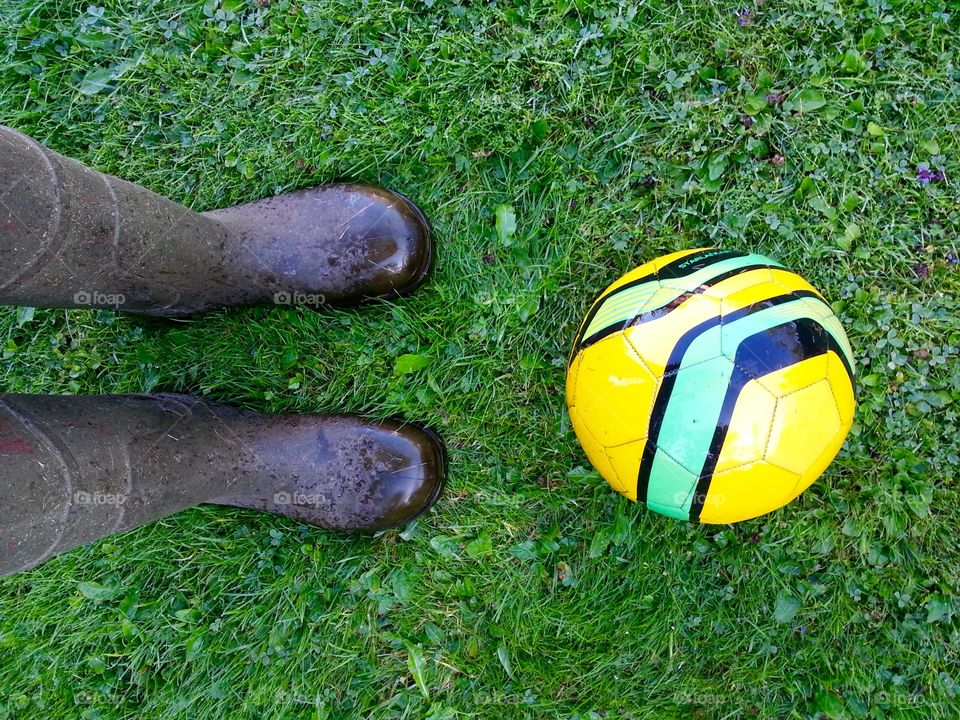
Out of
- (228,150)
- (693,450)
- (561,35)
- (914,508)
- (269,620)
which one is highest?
(561,35)

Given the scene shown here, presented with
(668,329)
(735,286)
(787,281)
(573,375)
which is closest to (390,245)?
(573,375)

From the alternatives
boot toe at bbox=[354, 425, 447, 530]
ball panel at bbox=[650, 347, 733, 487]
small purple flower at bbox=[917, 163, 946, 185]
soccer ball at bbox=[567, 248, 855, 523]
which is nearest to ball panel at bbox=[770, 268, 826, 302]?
soccer ball at bbox=[567, 248, 855, 523]

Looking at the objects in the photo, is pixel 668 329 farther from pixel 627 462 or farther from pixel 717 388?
pixel 627 462

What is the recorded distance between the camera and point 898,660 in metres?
2.82

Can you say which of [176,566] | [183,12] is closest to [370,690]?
[176,566]

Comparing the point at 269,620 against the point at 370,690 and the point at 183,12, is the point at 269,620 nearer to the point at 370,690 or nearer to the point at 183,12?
the point at 370,690

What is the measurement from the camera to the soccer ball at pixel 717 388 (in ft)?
6.50

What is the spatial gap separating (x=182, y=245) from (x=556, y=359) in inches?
58.0

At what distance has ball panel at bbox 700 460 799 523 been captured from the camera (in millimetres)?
2031

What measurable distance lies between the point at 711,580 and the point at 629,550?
36 centimetres

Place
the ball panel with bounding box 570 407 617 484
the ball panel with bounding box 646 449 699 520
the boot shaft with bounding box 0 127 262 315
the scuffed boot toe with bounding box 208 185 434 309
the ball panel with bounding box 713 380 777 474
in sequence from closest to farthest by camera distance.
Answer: the boot shaft with bounding box 0 127 262 315 < the ball panel with bounding box 713 380 777 474 < the ball panel with bounding box 646 449 699 520 < the ball panel with bounding box 570 407 617 484 < the scuffed boot toe with bounding box 208 185 434 309

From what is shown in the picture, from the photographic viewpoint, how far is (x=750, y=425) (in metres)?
1.97

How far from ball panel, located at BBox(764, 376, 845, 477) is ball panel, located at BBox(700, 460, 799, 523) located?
4cm

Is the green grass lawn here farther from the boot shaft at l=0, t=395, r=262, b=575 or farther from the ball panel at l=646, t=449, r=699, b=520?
the ball panel at l=646, t=449, r=699, b=520
